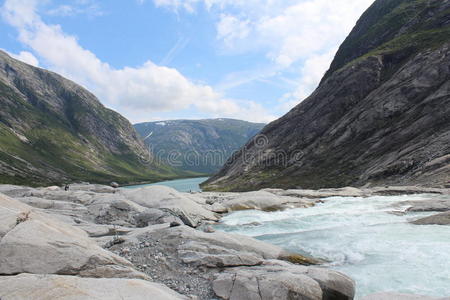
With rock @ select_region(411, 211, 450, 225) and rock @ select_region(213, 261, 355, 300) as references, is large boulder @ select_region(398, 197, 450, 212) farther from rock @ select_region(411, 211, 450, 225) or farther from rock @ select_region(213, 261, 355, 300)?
rock @ select_region(213, 261, 355, 300)

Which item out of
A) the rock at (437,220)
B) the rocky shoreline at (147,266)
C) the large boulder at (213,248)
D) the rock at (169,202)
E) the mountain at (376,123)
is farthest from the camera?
the mountain at (376,123)

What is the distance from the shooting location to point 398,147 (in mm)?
87625

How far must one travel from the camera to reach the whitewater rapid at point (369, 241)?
62.0 feet

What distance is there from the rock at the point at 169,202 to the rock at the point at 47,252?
24097 mm

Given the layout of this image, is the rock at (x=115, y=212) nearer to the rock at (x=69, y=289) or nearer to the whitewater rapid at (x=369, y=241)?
the whitewater rapid at (x=369, y=241)

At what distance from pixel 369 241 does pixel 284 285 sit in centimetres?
1517

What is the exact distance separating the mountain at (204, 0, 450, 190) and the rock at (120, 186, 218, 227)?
4355 cm

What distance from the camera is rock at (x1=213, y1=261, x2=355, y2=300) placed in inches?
606

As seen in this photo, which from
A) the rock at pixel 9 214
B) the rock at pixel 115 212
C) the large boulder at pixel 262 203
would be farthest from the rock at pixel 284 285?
the large boulder at pixel 262 203

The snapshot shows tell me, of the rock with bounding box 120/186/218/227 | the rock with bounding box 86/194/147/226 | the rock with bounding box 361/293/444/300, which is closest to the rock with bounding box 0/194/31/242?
the rock with bounding box 361/293/444/300

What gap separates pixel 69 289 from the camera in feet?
38.9

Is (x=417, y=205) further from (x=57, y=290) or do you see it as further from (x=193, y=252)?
(x=57, y=290)

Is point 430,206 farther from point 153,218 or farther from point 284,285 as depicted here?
point 153,218

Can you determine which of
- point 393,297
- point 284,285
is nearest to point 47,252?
point 284,285
